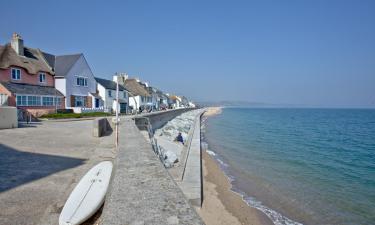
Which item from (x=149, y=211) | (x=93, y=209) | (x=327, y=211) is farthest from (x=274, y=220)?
(x=149, y=211)

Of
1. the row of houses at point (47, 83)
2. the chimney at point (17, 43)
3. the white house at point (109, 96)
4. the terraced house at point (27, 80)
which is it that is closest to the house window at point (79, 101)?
the row of houses at point (47, 83)

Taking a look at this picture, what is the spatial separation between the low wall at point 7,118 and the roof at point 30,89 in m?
11.5

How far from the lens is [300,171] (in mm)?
14453

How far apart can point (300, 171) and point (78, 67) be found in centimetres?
3123

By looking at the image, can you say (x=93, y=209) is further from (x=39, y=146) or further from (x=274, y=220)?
(x=39, y=146)

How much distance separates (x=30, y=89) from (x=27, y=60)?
13.2ft

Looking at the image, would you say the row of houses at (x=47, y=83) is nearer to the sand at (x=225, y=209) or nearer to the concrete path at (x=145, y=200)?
the sand at (x=225, y=209)

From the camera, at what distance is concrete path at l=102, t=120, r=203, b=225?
2.26m

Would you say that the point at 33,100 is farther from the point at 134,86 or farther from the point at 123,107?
the point at 134,86

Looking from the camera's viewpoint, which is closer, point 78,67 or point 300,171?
point 300,171

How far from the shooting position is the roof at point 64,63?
31547mm

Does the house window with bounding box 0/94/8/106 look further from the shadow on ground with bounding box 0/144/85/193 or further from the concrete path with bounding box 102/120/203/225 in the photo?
the concrete path with bounding box 102/120/203/225

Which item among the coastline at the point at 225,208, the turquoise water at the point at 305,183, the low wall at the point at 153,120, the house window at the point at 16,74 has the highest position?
the house window at the point at 16,74

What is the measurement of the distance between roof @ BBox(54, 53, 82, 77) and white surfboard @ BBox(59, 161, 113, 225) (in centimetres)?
3046
